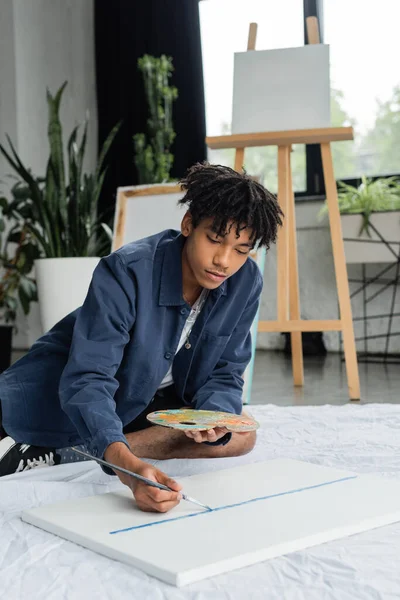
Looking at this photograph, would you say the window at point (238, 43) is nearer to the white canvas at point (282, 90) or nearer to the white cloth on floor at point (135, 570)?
the white canvas at point (282, 90)

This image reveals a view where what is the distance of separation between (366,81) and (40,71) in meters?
2.42

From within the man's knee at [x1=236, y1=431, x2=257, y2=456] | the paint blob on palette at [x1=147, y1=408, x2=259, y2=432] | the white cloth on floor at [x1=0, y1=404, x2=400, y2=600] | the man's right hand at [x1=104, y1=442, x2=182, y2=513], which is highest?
the paint blob on palette at [x1=147, y1=408, x2=259, y2=432]

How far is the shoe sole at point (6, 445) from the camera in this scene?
1.84 metres

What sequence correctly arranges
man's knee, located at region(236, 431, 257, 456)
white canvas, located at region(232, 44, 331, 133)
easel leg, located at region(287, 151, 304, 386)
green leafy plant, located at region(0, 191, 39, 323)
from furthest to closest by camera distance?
green leafy plant, located at region(0, 191, 39, 323) < easel leg, located at region(287, 151, 304, 386) < white canvas, located at region(232, 44, 331, 133) < man's knee, located at region(236, 431, 257, 456)

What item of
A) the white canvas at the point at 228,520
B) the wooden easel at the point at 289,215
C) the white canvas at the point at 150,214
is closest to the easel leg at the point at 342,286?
the wooden easel at the point at 289,215

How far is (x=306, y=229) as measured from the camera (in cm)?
524

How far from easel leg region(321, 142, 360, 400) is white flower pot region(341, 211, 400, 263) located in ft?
3.62

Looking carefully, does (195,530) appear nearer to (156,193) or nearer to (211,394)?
(211,394)

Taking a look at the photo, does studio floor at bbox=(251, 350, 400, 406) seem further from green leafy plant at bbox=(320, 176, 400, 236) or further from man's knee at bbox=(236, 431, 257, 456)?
man's knee at bbox=(236, 431, 257, 456)

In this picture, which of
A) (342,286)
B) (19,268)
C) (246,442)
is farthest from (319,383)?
(19,268)

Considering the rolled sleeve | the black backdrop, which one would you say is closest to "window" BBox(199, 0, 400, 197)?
the black backdrop

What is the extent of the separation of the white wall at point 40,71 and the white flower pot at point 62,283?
7.23ft

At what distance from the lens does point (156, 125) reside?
5.33 meters

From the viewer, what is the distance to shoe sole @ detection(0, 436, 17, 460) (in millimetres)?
1841
